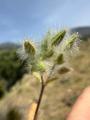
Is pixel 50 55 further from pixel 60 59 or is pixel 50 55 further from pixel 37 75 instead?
pixel 37 75

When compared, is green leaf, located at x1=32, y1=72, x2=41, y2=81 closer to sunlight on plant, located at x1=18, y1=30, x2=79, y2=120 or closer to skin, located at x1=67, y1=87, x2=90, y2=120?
sunlight on plant, located at x1=18, y1=30, x2=79, y2=120

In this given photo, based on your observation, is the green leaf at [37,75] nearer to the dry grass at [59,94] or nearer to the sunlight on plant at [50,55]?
the sunlight on plant at [50,55]

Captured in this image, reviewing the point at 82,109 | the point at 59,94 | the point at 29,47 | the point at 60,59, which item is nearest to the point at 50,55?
the point at 60,59

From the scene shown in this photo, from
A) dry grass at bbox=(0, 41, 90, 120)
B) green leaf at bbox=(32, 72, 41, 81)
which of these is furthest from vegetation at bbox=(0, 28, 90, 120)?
green leaf at bbox=(32, 72, 41, 81)

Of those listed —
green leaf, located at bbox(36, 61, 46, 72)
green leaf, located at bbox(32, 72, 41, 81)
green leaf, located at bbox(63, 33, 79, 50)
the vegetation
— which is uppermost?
green leaf, located at bbox(63, 33, 79, 50)

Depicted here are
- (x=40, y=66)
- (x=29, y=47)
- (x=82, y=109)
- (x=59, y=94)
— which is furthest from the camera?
(x=59, y=94)

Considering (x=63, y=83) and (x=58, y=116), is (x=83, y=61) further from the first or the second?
(x=58, y=116)
